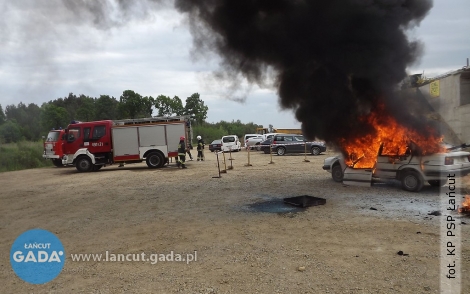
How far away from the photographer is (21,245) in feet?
19.5

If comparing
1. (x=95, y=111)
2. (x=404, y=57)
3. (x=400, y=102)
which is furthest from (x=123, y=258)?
(x=95, y=111)

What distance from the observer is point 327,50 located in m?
9.77

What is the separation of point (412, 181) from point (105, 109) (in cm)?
4118

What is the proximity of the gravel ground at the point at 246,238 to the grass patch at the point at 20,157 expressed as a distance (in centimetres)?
1474

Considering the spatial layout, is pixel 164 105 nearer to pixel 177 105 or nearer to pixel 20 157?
pixel 177 105

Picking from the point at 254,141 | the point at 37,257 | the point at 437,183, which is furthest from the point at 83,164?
the point at 254,141

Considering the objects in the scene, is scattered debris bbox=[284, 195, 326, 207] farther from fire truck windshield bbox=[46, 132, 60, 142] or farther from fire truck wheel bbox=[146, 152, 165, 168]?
fire truck windshield bbox=[46, 132, 60, 142]

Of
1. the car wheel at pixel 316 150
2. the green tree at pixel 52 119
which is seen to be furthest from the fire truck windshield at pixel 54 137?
the car wheel at pixel 316 150

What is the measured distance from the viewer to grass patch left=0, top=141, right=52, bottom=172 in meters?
23.1

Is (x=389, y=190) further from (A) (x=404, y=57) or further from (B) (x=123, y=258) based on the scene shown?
(B) (x=123, y=258)

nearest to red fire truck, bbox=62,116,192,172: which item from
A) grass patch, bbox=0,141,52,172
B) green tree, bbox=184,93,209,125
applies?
grass patch, bbox=0,141,52,172

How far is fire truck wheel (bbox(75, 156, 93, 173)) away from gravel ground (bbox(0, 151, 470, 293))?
720cm

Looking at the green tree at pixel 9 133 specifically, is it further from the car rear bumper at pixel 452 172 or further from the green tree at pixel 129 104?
the car rear bumper at pixel 452 172

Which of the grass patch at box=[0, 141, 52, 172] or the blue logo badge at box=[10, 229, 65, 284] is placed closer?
the blue logo badge at box=[10, 229, 65, 284]
